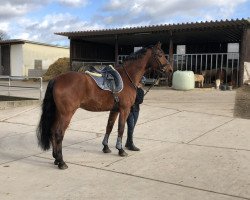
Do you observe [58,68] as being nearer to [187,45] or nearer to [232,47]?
[187,45]

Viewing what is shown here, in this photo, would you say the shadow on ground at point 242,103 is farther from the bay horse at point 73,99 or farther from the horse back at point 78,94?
the horse back at point 78,94

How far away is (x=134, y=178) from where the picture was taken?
4.80 meters

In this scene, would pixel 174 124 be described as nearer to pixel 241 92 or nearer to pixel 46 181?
pixel 46 181

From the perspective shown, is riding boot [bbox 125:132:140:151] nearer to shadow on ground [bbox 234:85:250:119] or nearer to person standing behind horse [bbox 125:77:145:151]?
person standing behind horse [bbox 125:77:145:151]

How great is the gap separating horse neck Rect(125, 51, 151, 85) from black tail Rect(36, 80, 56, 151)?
4.82 ft

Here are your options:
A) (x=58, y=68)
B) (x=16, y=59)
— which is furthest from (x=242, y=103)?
(x=16, y=59)

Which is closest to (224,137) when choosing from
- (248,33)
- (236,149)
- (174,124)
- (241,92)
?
(236,149)

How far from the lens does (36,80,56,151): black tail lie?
5547 mm

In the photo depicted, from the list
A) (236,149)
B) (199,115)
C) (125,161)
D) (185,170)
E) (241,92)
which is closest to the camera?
(185,170)

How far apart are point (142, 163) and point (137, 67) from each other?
1.76 meters

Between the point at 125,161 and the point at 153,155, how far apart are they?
23.0 inches

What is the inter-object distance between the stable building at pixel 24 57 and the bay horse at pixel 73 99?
26403mm

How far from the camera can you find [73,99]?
17.8 feet

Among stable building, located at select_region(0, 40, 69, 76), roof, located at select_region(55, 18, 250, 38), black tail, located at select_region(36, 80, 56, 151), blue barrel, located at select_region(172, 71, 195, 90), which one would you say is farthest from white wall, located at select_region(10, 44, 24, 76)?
black tail, located at select_region(36, 80, 56, 151)
